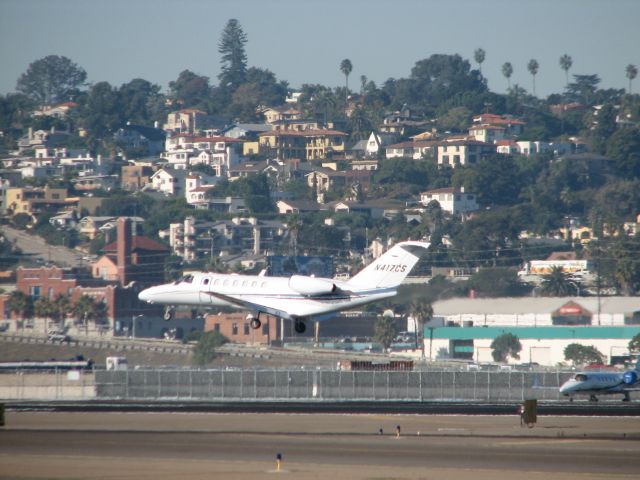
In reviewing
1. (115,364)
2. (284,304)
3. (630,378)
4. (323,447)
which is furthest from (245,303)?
(115,364)

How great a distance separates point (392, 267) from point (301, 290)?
5.75 metres

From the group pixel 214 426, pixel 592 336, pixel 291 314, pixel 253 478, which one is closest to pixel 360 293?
pixel 291 314

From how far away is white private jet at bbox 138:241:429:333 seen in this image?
292 feet

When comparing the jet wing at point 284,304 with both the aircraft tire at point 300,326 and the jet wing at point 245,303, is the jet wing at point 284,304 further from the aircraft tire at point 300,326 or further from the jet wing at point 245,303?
the aircraft tire at point 300,326

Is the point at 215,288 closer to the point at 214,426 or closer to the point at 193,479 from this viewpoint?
the point at 214,426

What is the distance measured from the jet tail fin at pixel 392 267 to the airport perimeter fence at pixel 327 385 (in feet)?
32.3

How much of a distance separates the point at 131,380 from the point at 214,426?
97.6 feet

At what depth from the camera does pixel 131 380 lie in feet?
340

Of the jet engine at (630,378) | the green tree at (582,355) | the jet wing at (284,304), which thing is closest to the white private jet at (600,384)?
the jet engine at (630,378)

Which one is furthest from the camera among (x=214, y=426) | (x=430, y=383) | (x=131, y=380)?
(x=131, y=380)

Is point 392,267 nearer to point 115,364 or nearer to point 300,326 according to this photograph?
point 300,326

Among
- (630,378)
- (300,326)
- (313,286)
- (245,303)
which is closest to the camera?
(313,286)

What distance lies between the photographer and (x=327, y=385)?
99.5 m

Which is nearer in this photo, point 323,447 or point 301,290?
point 323,447
